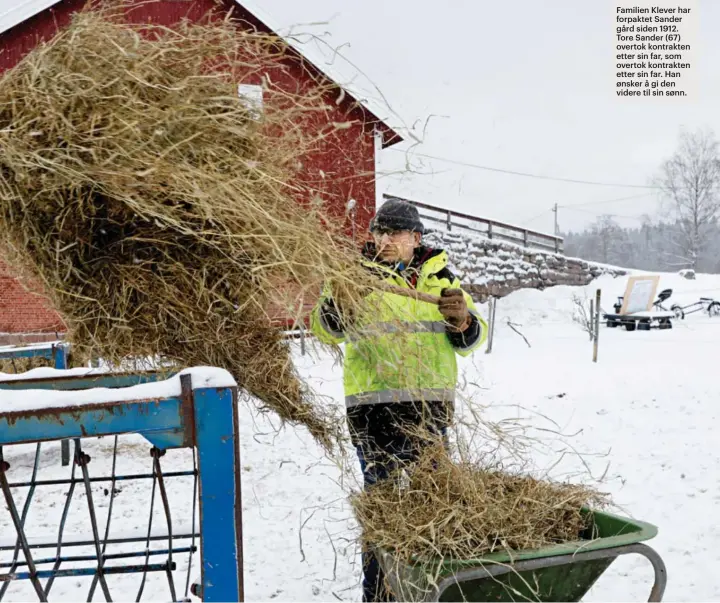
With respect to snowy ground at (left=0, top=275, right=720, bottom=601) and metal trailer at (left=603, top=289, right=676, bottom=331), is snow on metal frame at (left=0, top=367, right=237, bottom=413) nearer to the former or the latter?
snowy ground at (left=0, top=275, right=720, bottom=601)

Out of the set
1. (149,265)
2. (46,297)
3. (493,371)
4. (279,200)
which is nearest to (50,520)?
(46,297)

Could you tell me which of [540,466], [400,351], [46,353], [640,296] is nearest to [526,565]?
[400,351]

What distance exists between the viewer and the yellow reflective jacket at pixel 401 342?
6.68ft

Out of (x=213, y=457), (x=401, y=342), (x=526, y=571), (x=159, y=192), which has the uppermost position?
(x=159, y=192)

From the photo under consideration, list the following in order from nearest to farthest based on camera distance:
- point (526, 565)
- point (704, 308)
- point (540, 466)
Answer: point (526, 565) → point (540, 466) → point (704, 308)

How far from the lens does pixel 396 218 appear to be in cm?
264

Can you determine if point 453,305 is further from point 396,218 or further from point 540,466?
point 540,466

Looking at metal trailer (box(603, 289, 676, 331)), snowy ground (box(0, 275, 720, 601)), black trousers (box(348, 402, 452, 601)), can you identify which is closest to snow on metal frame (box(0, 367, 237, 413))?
snowy ground (box(0, 275, 720, 601))

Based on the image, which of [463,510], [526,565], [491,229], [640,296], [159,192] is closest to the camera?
[159,192]

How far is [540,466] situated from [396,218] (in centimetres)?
317

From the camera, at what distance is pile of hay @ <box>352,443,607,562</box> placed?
193cm

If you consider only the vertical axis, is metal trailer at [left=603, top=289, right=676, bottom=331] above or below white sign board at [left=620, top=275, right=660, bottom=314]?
below

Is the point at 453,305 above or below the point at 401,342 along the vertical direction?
above

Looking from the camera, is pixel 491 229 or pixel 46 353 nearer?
pixel 46 353
